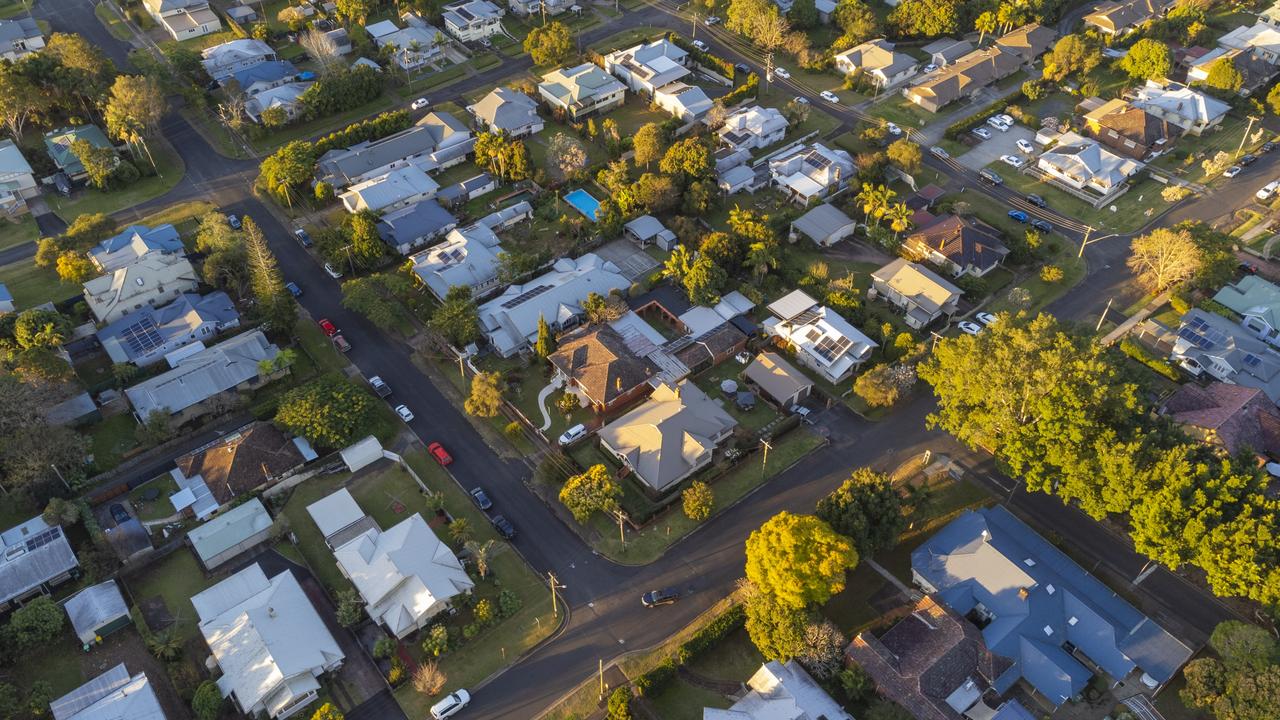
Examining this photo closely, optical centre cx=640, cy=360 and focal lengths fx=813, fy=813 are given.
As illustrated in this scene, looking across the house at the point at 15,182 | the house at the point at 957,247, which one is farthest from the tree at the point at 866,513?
the house at the point at 15,182

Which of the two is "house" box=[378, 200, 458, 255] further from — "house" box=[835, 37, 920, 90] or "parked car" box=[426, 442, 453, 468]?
"house" box=[835, 37, 920, 90]

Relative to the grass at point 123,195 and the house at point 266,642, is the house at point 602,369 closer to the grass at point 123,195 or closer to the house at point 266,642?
the house at point 266,642

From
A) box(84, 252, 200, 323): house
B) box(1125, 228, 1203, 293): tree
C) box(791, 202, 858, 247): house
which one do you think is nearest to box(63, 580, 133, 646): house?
box(84, 252, 200, 323): house

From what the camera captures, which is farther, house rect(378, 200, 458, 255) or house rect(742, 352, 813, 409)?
house rect(378, 200, 458, 255)

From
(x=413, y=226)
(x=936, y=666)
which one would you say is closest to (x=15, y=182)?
(x=413, y=226)

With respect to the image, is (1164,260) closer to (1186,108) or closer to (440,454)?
(1186,108)

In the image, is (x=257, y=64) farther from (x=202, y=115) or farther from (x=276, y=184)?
(x=276, y=184)
